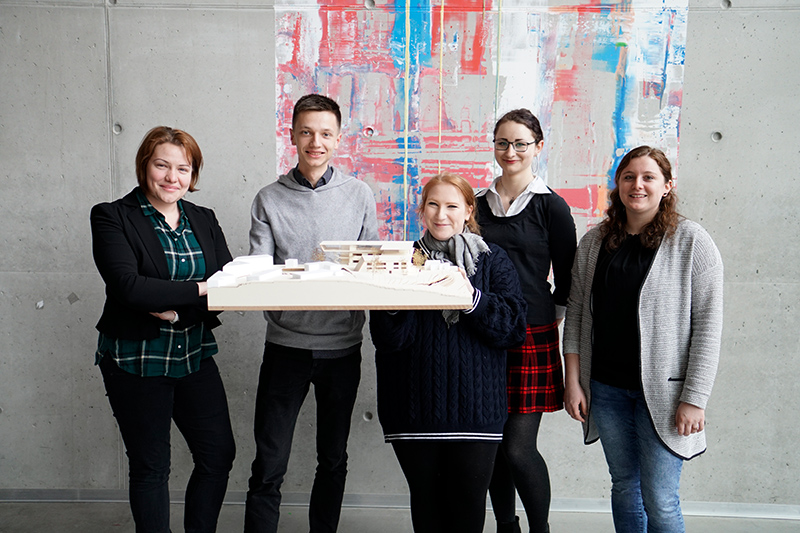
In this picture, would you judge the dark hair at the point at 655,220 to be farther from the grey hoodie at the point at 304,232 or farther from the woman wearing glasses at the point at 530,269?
the grey hoodie at the point at 304,232

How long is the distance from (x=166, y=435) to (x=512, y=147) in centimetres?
162

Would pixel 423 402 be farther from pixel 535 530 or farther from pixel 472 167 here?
pixel 472 167

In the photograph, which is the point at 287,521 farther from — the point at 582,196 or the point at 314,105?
the point at 582,196

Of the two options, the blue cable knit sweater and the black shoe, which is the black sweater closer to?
the blue cable knit sweater

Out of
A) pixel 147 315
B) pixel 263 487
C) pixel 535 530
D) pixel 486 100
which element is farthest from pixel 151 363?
pixel 486 100

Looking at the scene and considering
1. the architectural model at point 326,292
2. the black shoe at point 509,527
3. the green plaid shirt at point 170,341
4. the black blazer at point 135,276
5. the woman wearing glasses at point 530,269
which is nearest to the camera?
the architectural model at point 326,292

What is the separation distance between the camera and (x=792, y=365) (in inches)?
113

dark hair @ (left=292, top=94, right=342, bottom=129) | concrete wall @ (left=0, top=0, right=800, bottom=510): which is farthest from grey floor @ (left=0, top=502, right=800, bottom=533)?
dark hair @ (left=292, top=94, right=342, bottom=129)

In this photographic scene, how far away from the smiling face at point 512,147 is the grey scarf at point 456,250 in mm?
319

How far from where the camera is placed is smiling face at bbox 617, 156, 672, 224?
179cm

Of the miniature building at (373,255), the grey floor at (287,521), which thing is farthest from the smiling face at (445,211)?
the grey floor at (287,521)

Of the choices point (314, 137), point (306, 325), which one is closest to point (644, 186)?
point (314, 137)

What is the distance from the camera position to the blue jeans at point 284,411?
210 centimetres

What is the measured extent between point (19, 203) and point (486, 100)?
245 cm
